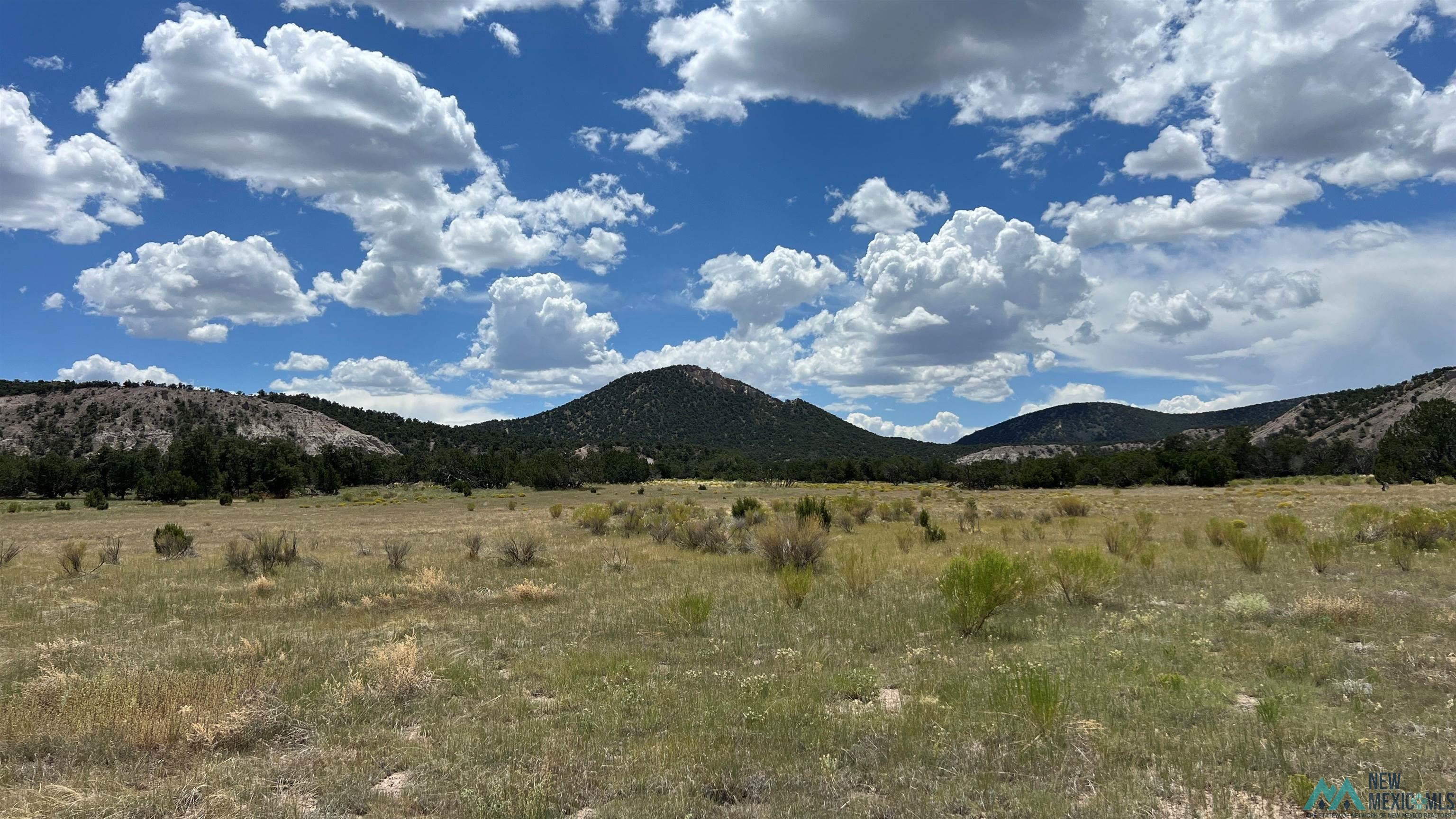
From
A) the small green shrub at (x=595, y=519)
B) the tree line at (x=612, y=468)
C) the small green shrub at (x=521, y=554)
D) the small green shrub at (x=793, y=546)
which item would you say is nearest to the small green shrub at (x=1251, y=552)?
the small green shrub at (x=793, y=546)

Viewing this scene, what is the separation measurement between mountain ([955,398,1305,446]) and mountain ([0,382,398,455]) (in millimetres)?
149229

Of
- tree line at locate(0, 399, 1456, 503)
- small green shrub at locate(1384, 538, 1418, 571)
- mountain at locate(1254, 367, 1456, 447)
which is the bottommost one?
Answer: small green shrub at locate(1384, 538, 1418, 571)

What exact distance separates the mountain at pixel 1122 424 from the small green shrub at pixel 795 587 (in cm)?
15985

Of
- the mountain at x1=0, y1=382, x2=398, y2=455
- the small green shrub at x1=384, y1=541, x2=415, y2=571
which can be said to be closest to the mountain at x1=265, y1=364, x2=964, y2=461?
the mountain at x1=0, y1=382, x2=398, y2=455

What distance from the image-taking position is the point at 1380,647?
7.88 metres

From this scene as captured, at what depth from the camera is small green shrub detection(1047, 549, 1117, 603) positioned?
11.4 m

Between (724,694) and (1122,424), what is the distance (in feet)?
669

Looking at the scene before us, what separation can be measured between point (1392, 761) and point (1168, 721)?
4.70ft

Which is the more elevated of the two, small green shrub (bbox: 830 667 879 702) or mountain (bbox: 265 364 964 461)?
mountain (bbox: 265 364 964 461)

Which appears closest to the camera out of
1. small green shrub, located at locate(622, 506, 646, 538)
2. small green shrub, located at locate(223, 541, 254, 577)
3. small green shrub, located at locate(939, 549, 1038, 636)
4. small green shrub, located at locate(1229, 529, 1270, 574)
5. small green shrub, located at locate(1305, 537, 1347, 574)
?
small green shrub, located at locate(939, 549, 1038, 636)

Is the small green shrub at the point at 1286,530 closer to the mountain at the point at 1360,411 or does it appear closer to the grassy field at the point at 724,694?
the grassy field at the point at 724,694

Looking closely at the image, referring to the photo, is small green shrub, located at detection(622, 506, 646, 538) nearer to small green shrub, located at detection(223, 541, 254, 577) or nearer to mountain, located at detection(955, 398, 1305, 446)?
small green shrub, located at detection(223, 541, 254, 577)

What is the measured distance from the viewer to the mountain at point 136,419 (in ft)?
336

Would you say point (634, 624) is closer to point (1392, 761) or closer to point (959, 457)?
point (1392, 761)
